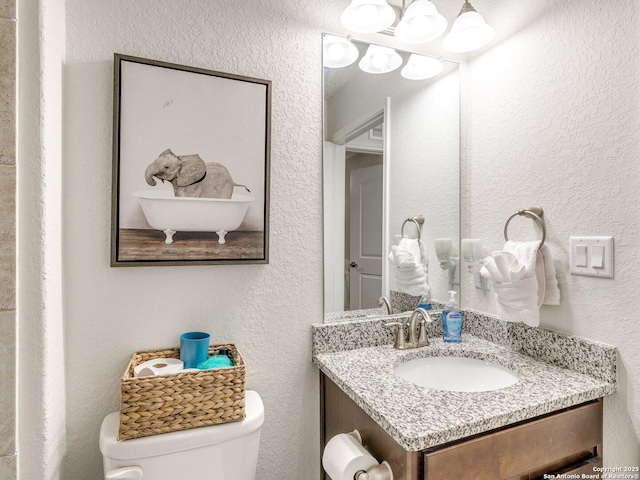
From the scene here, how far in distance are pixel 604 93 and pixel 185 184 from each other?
48.9 inches

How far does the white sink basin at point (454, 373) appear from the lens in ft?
4.15

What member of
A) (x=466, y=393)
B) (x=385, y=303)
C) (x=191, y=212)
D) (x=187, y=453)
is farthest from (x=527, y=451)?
(x=191, y=212)

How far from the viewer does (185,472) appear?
963mm

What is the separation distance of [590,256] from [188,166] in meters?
1.22

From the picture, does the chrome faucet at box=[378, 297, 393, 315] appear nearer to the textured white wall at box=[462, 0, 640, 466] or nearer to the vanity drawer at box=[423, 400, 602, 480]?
the textured white wall at box=[462, 0, 640, 466]

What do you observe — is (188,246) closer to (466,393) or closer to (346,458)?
(346,458)

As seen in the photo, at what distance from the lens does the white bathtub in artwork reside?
1.12 meters

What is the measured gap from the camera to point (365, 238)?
140 cm

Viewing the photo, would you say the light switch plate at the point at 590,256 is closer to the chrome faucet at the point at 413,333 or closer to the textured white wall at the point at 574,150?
the textured white wall at the point at 574,150

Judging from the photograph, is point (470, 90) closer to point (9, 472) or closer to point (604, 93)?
point (604, 93)

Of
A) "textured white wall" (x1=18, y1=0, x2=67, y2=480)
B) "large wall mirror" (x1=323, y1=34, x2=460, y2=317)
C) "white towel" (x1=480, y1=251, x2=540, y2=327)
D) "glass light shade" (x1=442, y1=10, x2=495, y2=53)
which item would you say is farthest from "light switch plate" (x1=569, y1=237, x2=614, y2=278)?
"textured white wall" (x1=18, y1=0, x2=67, y2=480)

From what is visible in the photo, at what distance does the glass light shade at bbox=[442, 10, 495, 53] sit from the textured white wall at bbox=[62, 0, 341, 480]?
1.41 feet

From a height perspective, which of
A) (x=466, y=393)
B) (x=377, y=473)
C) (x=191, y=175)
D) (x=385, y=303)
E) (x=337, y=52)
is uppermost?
(x=337, y=52)

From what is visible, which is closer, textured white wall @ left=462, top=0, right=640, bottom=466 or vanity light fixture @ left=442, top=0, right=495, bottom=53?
textured white wall @ left=462, top=0, right=640, bottom=466
